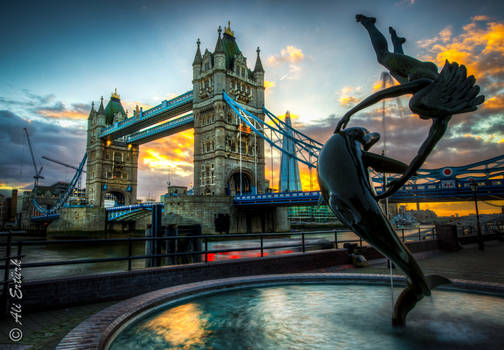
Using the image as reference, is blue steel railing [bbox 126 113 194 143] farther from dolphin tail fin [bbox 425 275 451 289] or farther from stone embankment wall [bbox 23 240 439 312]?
dolphin tail fin [bbox 425 275 451 289]

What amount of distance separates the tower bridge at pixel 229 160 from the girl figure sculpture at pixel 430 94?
23532mm

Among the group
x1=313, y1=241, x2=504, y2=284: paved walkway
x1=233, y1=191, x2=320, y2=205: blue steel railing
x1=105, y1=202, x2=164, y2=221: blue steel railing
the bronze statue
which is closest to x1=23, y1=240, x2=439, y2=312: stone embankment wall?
x1=313, y1=241, x2=504, y2=284: paved walkway

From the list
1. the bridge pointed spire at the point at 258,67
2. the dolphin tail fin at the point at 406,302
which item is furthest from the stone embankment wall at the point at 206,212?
the dolphin tail fin at the point at 406,302

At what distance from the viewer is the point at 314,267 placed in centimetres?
788

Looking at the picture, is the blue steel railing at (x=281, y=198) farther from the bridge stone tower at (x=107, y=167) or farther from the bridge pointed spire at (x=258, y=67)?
the bridge stone tower at (x=107, y=167)

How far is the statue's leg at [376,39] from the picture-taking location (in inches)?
147

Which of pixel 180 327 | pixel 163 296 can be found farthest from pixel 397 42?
pixel 163 296

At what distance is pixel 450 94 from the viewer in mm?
3057

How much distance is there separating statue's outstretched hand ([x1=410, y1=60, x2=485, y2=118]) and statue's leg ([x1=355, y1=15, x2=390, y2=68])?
2.66 feet

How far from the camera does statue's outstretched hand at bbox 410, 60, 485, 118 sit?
2.99 m

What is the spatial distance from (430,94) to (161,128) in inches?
2004

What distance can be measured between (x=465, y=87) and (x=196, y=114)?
41.4 meters

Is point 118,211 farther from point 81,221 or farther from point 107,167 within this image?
point 107,167

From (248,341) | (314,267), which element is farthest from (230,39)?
(248,341)
